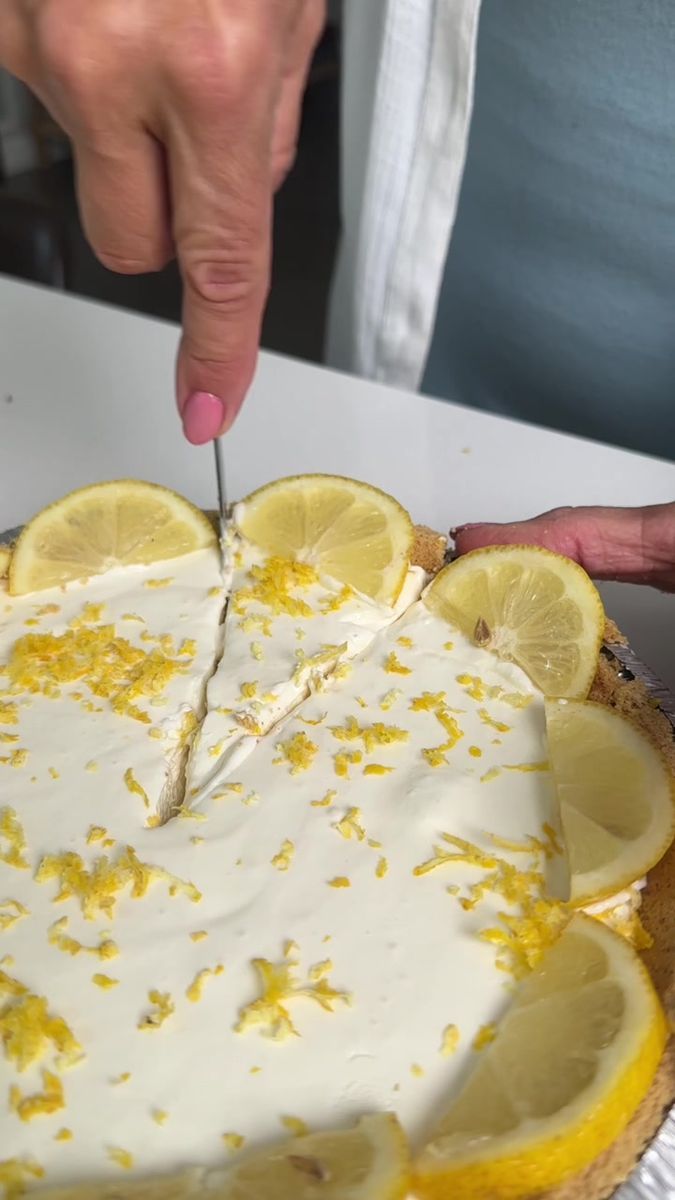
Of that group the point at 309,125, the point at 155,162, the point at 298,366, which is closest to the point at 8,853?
the point at 155,162

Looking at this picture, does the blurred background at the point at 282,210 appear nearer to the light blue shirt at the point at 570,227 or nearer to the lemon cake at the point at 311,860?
the light blue shirt at the point at 570,227

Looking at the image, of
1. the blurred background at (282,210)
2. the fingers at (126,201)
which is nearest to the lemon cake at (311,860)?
the fingers at (126,201)

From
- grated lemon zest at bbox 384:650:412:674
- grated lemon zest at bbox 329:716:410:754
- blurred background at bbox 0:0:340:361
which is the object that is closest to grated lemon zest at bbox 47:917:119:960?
grated lemon zest at bbox 329:716:410:754

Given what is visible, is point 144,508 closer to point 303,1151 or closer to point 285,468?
point 285,468

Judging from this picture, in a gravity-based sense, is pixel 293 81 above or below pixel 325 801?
above

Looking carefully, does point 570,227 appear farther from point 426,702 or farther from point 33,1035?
point 33,1035

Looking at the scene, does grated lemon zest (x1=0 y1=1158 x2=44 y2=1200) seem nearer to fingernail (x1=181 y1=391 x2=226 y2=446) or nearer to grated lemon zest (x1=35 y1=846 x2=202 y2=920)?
grated lemon zest (x1=35 y1=846 x2=202 y2=920)

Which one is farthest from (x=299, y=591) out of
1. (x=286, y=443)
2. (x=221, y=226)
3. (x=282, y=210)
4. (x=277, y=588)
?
(x=282, y=210)
